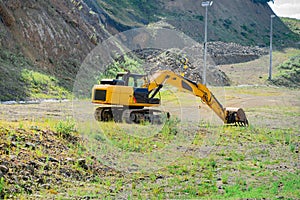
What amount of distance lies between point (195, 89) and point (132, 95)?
327 cm

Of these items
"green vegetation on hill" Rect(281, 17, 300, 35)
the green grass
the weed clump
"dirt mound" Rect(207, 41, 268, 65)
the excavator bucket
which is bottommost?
the green grass

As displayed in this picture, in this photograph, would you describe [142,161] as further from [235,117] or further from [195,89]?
[235,117]

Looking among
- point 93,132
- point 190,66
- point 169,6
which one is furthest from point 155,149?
point 169,6

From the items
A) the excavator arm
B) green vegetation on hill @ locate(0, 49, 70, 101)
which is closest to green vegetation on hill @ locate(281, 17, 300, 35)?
green vegetation on hill @ locate(0, 49, 70, 101)

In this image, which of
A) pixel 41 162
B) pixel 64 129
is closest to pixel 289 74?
pixel 64 129

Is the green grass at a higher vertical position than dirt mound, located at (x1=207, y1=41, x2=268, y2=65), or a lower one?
lower

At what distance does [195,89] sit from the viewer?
1956cm

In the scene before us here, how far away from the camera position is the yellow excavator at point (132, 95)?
679 inches

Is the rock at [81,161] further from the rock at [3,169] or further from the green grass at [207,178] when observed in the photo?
the rock at [3,169]

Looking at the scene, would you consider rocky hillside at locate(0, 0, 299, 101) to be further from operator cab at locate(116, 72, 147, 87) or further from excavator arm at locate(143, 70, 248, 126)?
excavator arm at locate(143, 70, 248, 126)

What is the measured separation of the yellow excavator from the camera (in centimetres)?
1723

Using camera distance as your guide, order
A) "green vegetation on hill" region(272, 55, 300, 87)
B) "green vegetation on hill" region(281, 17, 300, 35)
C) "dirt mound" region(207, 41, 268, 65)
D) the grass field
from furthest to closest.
→ "green vegetation on hill" region(281, 17, 300, 35), "dirt mound" region(207, 41, 268, 65), "green vegetation on hill" region(272, 55, 300, 87), the grass field

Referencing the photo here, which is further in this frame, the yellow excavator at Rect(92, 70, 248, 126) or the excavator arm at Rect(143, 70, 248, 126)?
the excavator arm at Rect(143, 70, 248, 126)

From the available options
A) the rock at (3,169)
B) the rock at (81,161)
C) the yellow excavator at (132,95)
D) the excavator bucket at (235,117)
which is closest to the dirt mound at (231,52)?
the excavator bucket at (235,117)
